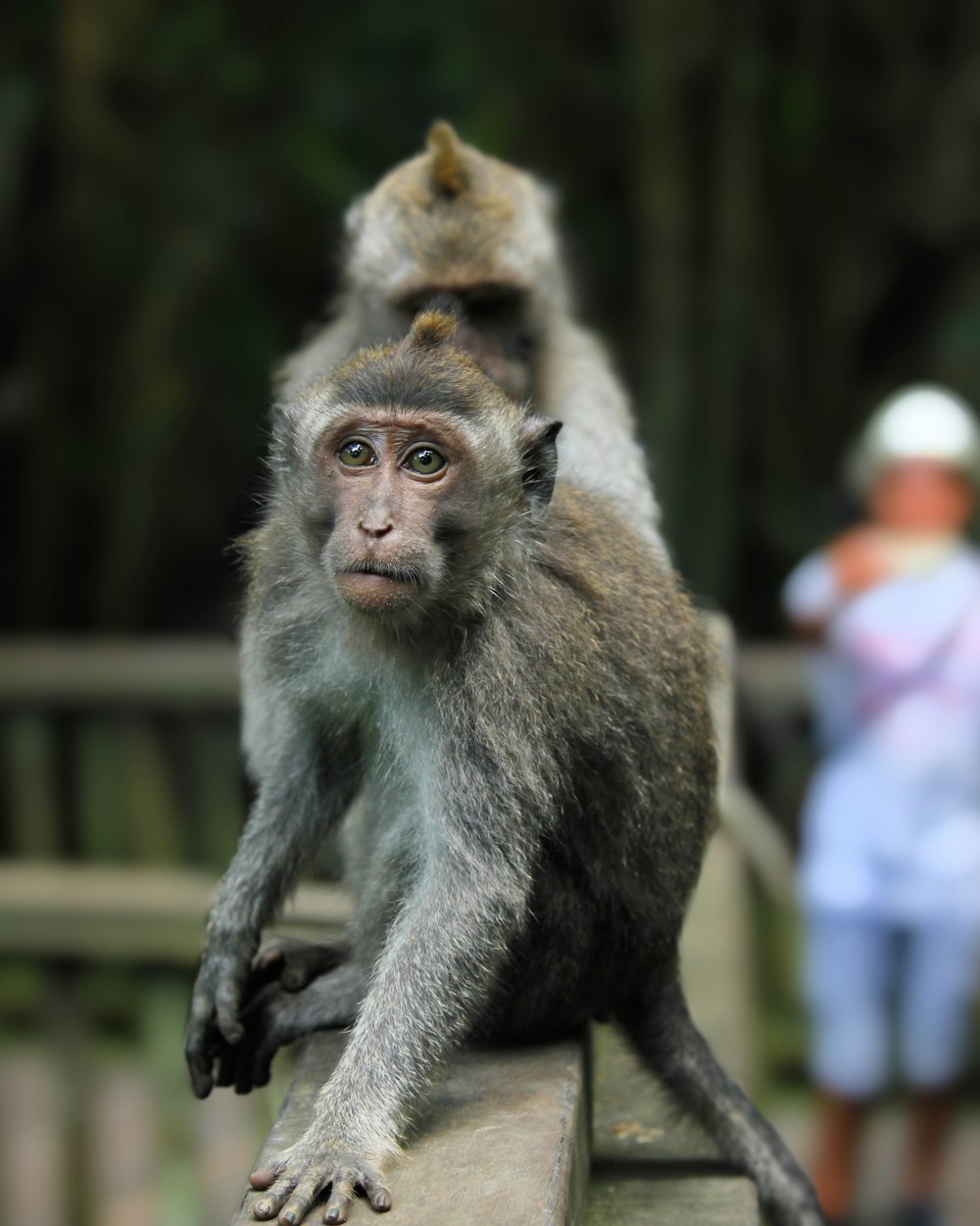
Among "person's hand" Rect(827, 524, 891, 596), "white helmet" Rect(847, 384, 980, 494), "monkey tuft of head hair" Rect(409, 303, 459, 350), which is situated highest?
"monkey tuft of head hair" Rect(409, 303, 459, 350)

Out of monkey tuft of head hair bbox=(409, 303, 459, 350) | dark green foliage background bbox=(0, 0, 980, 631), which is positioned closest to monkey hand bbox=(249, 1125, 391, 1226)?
monkey tuft of head hair bbox=(409, 303, 459, 350)

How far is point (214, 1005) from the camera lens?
3.79 meters

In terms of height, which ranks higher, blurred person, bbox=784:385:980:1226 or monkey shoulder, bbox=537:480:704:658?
monkey shoulder, bbox=537:480:704:658

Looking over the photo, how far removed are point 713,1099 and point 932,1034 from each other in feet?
9.60

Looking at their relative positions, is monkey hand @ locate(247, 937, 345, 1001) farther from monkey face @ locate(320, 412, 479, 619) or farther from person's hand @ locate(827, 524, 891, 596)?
person's hand @ locate(827, 524, 891, 596)

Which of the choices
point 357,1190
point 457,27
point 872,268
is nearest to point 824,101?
point 872,268

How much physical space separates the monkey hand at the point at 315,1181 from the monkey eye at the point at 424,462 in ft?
3.95

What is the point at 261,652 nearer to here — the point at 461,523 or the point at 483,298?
A: the point at 461,523

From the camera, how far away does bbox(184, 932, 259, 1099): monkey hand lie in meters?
3.78

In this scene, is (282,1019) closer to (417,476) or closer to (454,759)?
(454,759)

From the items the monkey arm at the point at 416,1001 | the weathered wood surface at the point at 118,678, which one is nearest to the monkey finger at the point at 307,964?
the monkey arm at the point at 416,1001

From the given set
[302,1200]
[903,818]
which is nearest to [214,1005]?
[302,1200]

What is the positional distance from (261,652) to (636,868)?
0.90 m

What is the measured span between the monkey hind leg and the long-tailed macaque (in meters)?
1.73
